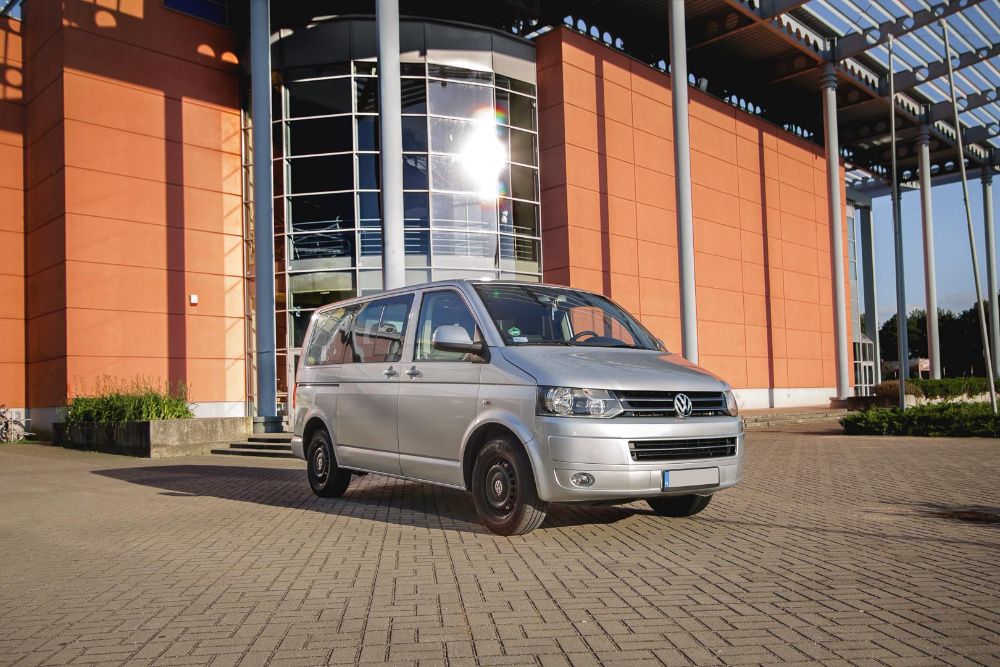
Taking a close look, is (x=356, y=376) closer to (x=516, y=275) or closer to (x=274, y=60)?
(x=516, y=275)

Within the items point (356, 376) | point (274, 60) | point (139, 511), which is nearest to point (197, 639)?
point (356, 376)

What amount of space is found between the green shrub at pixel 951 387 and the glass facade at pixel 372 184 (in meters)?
16.7

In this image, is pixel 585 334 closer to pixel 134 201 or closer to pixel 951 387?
pixel 134 201

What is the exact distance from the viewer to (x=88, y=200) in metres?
22.2

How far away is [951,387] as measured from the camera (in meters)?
31.9

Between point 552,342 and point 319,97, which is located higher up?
point 319,97

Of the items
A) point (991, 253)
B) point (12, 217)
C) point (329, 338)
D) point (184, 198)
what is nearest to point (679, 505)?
point (329, 338)

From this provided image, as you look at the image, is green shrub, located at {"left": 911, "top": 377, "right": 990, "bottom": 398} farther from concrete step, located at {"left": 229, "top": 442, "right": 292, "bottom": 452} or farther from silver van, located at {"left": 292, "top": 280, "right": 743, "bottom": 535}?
silver van, located at {"left": 292, "top": 280, "right": 743, "bottom": 535}

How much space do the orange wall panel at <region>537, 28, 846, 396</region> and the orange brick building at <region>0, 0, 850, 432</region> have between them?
0.09m

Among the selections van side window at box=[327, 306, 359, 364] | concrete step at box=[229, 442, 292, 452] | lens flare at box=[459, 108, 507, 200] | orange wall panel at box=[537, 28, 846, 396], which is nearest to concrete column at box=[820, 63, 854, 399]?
orange wall panel at box=[537, 28, 846, 396]

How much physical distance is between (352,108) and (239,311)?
6667 mm

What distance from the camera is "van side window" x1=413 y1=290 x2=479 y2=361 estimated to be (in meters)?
7.13

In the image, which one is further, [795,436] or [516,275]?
[516,275]

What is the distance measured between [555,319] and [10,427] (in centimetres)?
2079
